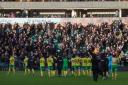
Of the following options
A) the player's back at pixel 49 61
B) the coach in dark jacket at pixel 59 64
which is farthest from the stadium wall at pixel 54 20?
the player's back at pixel 49 61

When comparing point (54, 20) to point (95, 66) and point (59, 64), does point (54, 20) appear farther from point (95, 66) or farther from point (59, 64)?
point (95, 66)

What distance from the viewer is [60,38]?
57062 millimetres

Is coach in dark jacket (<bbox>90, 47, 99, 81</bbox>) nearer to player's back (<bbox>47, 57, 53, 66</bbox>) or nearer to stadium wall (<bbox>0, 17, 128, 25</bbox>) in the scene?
player's back (<bbox>47, 57, 53, 66</bbox>)

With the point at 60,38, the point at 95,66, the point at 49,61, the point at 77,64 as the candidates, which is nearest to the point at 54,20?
the point at 60,38

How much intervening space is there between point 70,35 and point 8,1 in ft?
55.4

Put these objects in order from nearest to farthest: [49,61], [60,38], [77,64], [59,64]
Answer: [49,61] → [59,64] → [77,64] → [60,38]

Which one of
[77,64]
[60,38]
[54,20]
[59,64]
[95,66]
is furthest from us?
[54,20]

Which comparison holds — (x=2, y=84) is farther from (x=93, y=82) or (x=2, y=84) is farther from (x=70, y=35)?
(x=70, y=35)

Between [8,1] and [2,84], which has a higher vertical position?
[8,1]

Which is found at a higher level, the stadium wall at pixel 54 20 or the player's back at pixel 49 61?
the stadium wall at pixel 54 20

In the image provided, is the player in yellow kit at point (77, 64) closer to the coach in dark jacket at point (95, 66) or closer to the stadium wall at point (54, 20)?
the coach in dark jacket at point (95, 66)

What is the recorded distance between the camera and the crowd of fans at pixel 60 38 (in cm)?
5312

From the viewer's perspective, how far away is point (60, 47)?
54250 mm

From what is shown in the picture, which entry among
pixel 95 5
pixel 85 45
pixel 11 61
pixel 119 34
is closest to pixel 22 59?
pixel 11 61
